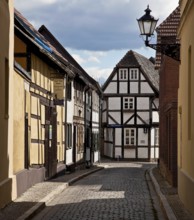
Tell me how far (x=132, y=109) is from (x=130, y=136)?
248 centimetres

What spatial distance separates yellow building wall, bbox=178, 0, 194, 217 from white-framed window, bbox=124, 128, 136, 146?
38006 mm

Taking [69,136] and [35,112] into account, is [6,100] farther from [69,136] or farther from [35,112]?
[69,136]

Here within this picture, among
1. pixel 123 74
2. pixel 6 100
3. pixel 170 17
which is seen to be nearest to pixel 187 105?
pixel 6 100

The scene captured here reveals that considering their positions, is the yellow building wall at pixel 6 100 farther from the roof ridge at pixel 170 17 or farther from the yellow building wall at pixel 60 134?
the roof ridge at pixel 170 17

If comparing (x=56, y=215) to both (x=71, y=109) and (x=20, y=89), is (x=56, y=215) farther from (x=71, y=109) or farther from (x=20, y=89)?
(x=71, y=109)

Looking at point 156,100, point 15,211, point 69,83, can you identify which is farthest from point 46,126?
point 156,100

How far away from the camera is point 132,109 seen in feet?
177

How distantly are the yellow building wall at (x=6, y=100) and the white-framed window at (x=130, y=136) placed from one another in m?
39.4

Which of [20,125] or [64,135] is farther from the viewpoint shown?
[64,135]

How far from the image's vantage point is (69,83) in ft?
96.0

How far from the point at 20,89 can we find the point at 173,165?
19.7ft

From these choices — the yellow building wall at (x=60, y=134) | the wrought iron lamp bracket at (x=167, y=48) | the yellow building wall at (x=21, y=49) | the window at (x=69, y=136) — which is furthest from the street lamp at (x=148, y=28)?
the window at (x=69, y=136)

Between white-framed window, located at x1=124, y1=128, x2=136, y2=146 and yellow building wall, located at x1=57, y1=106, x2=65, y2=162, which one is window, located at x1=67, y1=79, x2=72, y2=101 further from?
white-framed window, located at x1=124, y1=128, x2=136, y2=146

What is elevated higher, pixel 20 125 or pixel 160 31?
pixel 160 31
